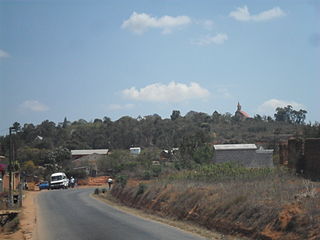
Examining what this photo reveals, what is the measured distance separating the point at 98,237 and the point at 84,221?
6283 mm

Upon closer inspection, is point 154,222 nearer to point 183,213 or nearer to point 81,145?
point 183,213

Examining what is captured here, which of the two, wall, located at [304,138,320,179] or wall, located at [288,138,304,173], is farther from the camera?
wall, located at [288,138,304,173]

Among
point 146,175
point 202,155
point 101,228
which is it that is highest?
point 202,155

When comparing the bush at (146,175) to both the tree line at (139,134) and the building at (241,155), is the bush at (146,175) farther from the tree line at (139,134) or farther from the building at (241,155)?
the tree line at (139,134)

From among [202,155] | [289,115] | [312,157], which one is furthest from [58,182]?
[289,115]

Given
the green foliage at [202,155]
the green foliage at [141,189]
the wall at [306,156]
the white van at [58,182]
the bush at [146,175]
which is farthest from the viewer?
the white van at [58,182]

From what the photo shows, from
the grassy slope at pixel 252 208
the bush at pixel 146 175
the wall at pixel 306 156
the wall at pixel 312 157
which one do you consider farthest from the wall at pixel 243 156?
the grassy slope at pixel 252 208

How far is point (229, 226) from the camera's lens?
58.9 feet

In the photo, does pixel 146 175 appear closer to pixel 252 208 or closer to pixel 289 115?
pixel 252 208

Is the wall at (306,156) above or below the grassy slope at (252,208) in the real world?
above

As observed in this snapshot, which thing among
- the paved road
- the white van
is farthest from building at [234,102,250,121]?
the paved road

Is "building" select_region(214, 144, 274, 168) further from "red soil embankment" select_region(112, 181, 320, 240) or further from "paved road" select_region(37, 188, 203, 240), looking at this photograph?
"paved road" select_region(37, 188, 203, 240)

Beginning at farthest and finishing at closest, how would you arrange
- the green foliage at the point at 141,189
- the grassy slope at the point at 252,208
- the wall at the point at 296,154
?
the green foliage at the point at 141,189, the wall at the point at 296,154, the grassy slope at the point at 252,208

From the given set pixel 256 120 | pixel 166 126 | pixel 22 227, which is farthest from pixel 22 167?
pixel 256 120
